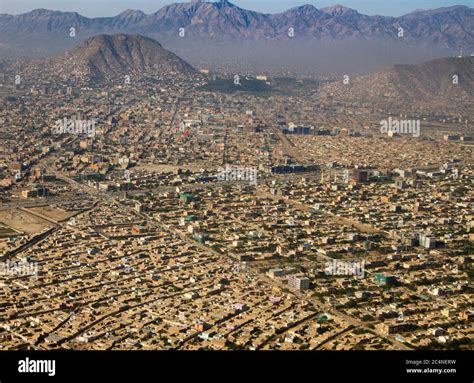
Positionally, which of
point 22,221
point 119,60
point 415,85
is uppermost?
point 119,60

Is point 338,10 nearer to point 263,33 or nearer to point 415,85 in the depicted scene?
point 263,33

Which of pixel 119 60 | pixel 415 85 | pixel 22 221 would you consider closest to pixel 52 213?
pixel 22 221

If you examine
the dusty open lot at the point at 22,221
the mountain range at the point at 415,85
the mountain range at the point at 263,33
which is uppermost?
the mountain range at the point at 263,33

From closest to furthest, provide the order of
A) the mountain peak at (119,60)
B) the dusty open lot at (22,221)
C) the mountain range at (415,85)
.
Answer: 1. the dusty open lot at (22,221)
2. the mountain range at (415,85)
3. the mountain peak at (119,60)

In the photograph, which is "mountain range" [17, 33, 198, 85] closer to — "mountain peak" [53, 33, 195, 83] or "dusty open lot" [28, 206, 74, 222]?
"mountain peak" [53, 33, 195, 83]

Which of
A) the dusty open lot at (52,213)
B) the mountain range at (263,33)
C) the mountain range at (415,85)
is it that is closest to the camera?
the dusty open lot at (52,213)

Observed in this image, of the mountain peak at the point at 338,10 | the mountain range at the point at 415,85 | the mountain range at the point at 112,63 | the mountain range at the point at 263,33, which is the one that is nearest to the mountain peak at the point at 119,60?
the mountain range at the point at 112,63

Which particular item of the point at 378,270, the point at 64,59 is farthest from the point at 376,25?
the point at 378,270

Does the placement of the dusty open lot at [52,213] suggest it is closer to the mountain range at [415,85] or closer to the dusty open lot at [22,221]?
the dusty open lot at [22,221]
